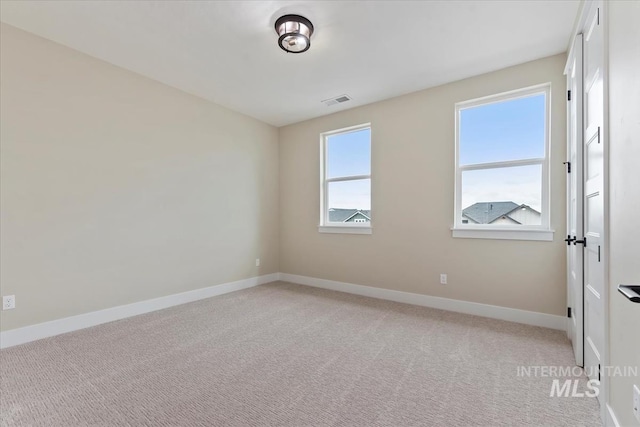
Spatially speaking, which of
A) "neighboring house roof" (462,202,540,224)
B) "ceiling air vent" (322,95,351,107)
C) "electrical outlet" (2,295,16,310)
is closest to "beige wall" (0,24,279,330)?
"electrical outlet" (2,295,16,310)

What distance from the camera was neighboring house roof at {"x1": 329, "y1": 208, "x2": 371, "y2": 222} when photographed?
14.4 feet

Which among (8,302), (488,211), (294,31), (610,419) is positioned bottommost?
(610,419)

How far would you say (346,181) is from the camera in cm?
461

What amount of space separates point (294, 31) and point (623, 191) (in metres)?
2.45

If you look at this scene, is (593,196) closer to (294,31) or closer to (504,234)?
(504,234)

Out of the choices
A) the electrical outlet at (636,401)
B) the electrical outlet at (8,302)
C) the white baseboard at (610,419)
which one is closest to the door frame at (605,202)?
the white baseboard at (610,419)

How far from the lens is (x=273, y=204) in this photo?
520cm

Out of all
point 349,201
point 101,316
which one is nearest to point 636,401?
point 349,201

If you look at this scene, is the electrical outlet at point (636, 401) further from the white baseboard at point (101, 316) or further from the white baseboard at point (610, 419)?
the white baseboard at point (101, 316)

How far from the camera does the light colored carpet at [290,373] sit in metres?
1.64

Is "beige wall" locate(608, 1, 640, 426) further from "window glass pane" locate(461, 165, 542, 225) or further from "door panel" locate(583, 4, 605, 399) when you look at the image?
"window glass pane" locate(461, 165, 542, 225)

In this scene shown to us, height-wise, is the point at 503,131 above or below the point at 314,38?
below

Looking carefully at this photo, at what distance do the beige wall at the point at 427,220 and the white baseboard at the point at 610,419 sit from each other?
167 cm

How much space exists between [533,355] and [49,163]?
4.67 m
